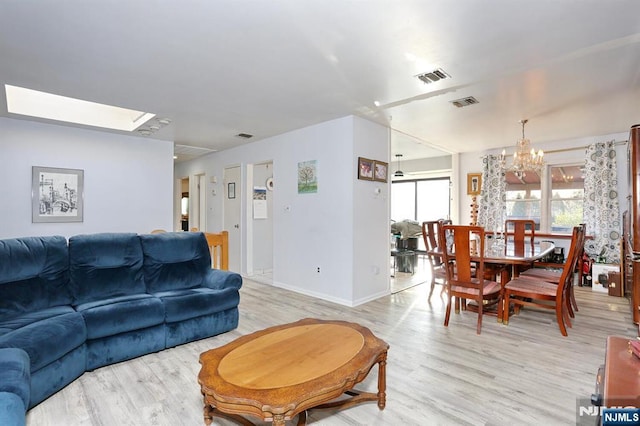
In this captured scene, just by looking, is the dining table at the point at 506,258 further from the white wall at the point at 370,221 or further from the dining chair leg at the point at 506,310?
the white wall at the point at 370,221

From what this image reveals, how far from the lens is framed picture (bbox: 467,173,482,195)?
6.66 m

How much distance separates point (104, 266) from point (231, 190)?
3546 millimetres

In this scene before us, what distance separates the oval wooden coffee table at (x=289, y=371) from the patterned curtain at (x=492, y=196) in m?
5.27

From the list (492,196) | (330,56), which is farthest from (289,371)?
(492,196)

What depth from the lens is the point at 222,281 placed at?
10.9 ft

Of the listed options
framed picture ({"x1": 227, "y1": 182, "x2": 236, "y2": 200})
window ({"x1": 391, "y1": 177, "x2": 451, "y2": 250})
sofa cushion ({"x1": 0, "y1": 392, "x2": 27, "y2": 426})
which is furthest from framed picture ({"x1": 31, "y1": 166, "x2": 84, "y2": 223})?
window ({"x1": 391, "y1": 177, "x2": 451, "y2": 250})

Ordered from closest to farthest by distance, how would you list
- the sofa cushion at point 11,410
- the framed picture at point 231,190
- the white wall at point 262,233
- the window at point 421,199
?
1. the sofa cushion at point 11,410
2. the white wall at point 262,233
3. the framed picture at point 231,190
4. the window at point 421,199

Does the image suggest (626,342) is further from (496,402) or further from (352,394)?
(352,394)

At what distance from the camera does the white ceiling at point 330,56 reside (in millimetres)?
2031

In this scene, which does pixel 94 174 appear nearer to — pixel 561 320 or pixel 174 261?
pixel 174 261

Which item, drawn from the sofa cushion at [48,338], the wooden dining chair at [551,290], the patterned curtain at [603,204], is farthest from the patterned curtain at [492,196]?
the sofa cushion at [48,338]

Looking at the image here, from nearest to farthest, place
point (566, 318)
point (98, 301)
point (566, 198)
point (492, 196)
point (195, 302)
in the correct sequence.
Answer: point (98, 301) → point (195, 302) → point (566, 318) → point (566, 198) → point (492, 196)

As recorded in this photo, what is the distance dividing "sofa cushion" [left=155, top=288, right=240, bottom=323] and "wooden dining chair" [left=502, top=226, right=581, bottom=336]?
2891 mm

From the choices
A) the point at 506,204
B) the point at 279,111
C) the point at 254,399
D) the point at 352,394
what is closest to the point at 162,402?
the point at 254,399
